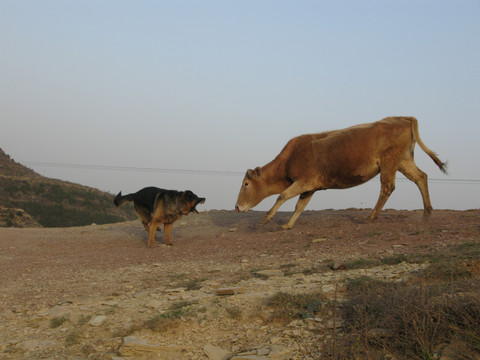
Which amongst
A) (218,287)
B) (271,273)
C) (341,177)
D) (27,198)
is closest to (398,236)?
(341,177)

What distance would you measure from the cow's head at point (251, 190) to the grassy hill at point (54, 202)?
70.1 feet

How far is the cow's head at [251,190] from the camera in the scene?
14.5m

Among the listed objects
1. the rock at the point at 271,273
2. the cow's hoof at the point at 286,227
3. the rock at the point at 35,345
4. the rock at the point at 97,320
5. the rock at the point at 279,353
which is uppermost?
the cow's hoof at the point at 286,227

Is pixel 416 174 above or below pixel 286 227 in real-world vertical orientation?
above

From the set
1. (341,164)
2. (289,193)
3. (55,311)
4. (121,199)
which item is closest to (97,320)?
(55,311)

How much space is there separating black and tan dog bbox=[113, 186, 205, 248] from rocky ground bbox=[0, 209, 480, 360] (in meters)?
0.62

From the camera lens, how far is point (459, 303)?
4.89 meters

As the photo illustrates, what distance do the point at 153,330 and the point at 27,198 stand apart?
35.8 metres

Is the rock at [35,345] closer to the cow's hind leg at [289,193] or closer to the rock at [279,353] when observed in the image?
the rock at [279,353]

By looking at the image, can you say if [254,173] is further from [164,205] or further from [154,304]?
[154,304]

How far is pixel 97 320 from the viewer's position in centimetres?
672

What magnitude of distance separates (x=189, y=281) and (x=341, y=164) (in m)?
6.20

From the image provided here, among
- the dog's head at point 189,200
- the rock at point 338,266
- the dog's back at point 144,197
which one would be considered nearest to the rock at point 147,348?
the rock at point 338,266

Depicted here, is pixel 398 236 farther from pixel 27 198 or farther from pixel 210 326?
pixel 27 198
